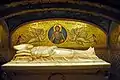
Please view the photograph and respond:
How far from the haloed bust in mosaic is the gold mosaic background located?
0.07 meters

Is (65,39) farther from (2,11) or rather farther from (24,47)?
(2,11)

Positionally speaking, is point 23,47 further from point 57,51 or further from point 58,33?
point 58,33

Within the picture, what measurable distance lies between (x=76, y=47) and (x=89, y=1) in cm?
334

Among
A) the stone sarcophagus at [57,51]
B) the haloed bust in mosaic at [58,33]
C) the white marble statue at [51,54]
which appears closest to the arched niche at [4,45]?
the stone sarcophagus at [57,51]

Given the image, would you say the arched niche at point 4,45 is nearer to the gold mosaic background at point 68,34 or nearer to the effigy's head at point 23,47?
the gold mosaic background at point 68,34

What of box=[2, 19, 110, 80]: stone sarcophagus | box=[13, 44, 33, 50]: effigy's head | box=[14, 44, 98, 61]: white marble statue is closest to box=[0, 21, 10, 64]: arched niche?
box=[2, 19, 110, 80]: stone sarcophagus

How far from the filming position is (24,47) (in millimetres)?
5688

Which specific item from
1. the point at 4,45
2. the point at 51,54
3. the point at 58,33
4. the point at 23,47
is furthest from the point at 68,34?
the point at 4,45

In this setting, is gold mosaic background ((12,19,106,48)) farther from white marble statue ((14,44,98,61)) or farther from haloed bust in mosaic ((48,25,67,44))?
white marble statue ((14,44,98,61))

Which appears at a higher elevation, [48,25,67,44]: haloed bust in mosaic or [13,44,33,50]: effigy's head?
[48,25,67,44]: haloed bust in mosaic

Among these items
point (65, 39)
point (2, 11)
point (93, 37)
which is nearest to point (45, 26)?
point (65, 39)

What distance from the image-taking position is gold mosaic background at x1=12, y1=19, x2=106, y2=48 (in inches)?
244

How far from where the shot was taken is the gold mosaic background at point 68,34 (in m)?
6.19

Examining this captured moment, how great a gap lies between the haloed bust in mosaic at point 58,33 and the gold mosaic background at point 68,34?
72 millimetres
